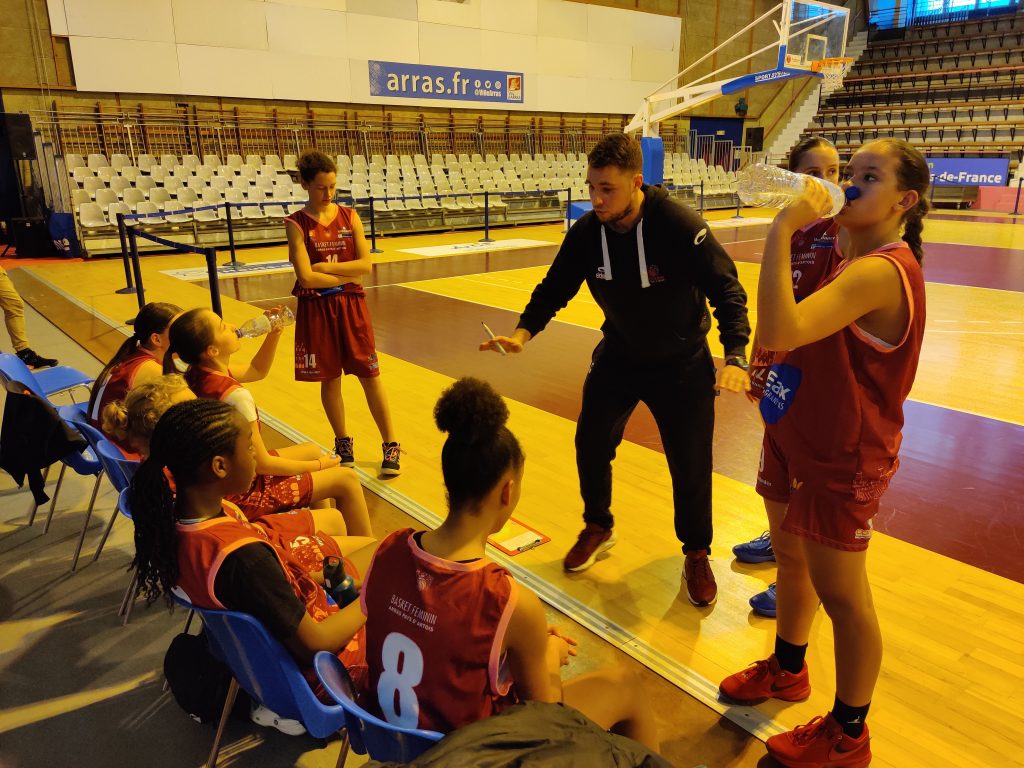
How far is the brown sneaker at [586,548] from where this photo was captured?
299cm

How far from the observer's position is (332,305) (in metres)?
3.85

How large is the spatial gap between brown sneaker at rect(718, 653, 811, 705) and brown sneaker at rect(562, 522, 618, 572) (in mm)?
854

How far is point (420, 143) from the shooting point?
1595 cm

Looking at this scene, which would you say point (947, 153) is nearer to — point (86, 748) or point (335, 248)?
point (335, 248)

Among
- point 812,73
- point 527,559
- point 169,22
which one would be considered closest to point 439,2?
point 169,22

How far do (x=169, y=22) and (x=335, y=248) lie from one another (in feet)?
36.2

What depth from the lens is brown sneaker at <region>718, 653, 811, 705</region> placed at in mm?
2234

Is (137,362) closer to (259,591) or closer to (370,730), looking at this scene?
(259,591)

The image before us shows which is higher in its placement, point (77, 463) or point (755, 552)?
point (77, 463)

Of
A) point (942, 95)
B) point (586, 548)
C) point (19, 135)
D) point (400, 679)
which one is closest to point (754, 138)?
point (942, 95)

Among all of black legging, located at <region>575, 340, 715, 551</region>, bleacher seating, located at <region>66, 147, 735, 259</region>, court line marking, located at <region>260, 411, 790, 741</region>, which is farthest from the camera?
bleacher seating, located at <region>66, 147, 735, 259</region>

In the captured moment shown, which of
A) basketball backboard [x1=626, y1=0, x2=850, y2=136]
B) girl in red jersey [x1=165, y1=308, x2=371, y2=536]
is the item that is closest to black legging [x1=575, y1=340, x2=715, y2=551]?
girl in red jersey [x1=165, y1=308, x2=371, y2=536]

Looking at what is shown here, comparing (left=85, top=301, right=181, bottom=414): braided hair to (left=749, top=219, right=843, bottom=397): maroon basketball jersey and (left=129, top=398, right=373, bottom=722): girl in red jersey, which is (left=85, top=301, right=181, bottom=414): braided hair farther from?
(left=749, top=219, right=843, bottom=397): maroon basketball jersey

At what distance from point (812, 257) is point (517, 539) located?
1.71 m
